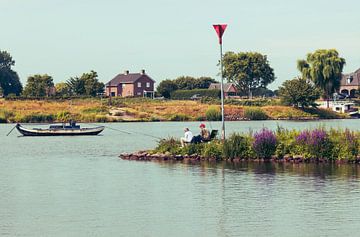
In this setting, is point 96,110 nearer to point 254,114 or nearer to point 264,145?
point 254,114

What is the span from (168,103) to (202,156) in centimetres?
8689

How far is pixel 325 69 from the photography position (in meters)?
136

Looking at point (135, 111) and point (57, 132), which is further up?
point (135, 111)

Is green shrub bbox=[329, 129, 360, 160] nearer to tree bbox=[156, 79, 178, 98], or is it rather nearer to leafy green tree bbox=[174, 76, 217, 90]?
tree bbox=[156, 79, 178, 98]

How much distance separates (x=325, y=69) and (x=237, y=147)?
97.0 meters

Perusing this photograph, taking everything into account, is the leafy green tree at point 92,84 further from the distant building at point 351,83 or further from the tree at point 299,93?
the distant building at point 351,83

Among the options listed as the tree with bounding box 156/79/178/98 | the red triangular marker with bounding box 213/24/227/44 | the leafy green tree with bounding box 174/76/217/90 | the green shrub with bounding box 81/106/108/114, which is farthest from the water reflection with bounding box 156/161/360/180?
the leafy green tree with bounding box 174/76/217/90

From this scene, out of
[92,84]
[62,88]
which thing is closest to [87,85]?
[92,84]

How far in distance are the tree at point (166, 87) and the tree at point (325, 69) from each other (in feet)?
103

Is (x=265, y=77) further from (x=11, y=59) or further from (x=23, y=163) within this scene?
(x=23, y=163)

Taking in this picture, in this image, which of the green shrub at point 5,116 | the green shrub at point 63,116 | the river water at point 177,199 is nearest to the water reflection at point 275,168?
the river water at point 177,199

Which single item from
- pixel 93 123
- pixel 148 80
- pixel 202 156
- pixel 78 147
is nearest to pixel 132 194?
pixel 202 156

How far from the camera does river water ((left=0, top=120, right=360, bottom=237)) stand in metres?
24.4

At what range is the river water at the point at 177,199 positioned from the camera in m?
24.4
